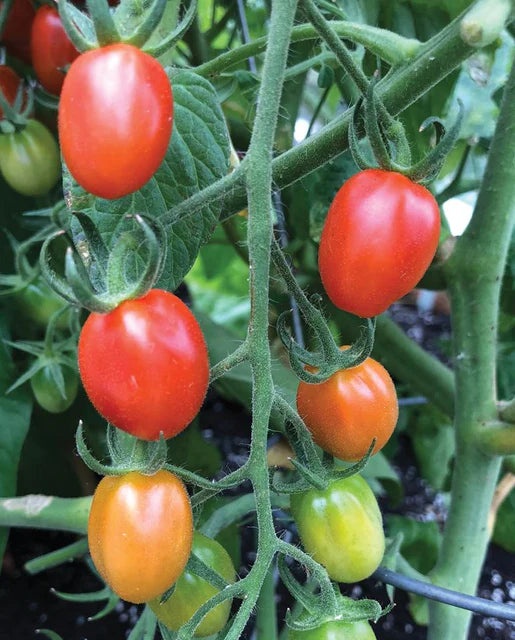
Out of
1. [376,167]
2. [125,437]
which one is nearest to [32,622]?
[125,437]

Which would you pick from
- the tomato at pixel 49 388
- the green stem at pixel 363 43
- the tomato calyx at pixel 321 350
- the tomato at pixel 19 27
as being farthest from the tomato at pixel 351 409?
the tomato at pixel 19 27

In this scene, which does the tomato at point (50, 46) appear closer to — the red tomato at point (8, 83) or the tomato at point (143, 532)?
the red tomato at point (8, 83)

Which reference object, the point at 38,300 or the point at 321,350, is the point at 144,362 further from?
the point at 38,300

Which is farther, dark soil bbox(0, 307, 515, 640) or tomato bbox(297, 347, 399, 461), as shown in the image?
dark soil bbox(0, 307, 515, 640)

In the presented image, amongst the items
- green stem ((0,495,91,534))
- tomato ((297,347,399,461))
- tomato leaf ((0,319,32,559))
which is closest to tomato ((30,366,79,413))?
tomato leaf ((0,319,32,559))

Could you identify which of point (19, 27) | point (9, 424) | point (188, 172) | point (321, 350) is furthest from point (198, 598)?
point (19, 27)

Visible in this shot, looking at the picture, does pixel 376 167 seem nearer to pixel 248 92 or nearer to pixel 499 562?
pixel 248 92

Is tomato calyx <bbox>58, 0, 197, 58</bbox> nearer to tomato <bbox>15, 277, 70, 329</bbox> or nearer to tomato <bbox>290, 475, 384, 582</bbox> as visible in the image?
tomato <bbox>290, 475, 384, 582</bbox>
